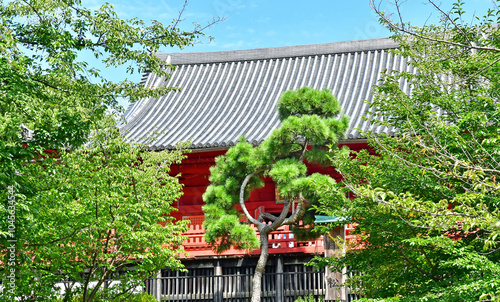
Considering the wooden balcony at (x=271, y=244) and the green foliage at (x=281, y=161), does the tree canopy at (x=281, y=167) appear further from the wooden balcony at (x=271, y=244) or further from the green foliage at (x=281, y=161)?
the wooden balcony at (x=271, y=244)

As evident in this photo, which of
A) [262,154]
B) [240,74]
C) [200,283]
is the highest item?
[240,74]

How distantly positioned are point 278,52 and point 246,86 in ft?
7.34

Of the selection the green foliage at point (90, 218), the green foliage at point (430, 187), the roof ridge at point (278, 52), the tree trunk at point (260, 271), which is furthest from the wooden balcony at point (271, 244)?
the roof ridge at point (278, 52)

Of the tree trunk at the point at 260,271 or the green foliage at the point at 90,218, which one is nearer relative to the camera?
the green foliage at the point at 90,218

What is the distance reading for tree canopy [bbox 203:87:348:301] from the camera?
35.1ft

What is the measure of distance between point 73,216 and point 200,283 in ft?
16.4

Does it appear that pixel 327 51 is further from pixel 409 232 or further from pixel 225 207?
pixel 409 232

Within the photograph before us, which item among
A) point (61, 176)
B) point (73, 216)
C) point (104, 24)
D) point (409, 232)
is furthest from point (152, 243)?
point (409, 232)

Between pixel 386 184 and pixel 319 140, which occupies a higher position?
pixel 319 140

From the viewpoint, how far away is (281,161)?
11.0 metres

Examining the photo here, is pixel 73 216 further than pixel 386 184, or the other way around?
pixel 73 216

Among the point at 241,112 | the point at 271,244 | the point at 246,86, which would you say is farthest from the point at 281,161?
the point at 246,86

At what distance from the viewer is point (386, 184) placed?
7086 millimetres

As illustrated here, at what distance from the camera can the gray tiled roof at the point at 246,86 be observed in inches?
648
